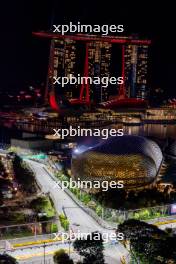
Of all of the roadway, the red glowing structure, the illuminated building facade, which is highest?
the red glowing structure

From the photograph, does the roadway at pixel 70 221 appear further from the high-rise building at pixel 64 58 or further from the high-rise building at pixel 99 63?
the high-rise building at pixel 99 63

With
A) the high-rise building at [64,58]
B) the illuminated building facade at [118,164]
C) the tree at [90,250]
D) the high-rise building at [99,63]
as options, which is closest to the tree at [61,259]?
the tree at [90,250]

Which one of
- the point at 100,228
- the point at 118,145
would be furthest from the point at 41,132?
the point at 100,228

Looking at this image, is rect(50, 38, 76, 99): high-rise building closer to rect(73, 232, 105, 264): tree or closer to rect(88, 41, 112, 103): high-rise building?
rect(88, 41, 112, 103): high-rise building

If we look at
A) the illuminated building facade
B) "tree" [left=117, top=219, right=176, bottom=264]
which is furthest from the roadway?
the illuminated building facade

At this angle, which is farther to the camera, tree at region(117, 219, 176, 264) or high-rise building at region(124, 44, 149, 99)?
high-rise building at region(124, 44, 149, 99)

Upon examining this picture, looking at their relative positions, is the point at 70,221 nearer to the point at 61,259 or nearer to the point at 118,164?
the point at 61,259

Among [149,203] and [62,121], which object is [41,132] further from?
[149,203]
